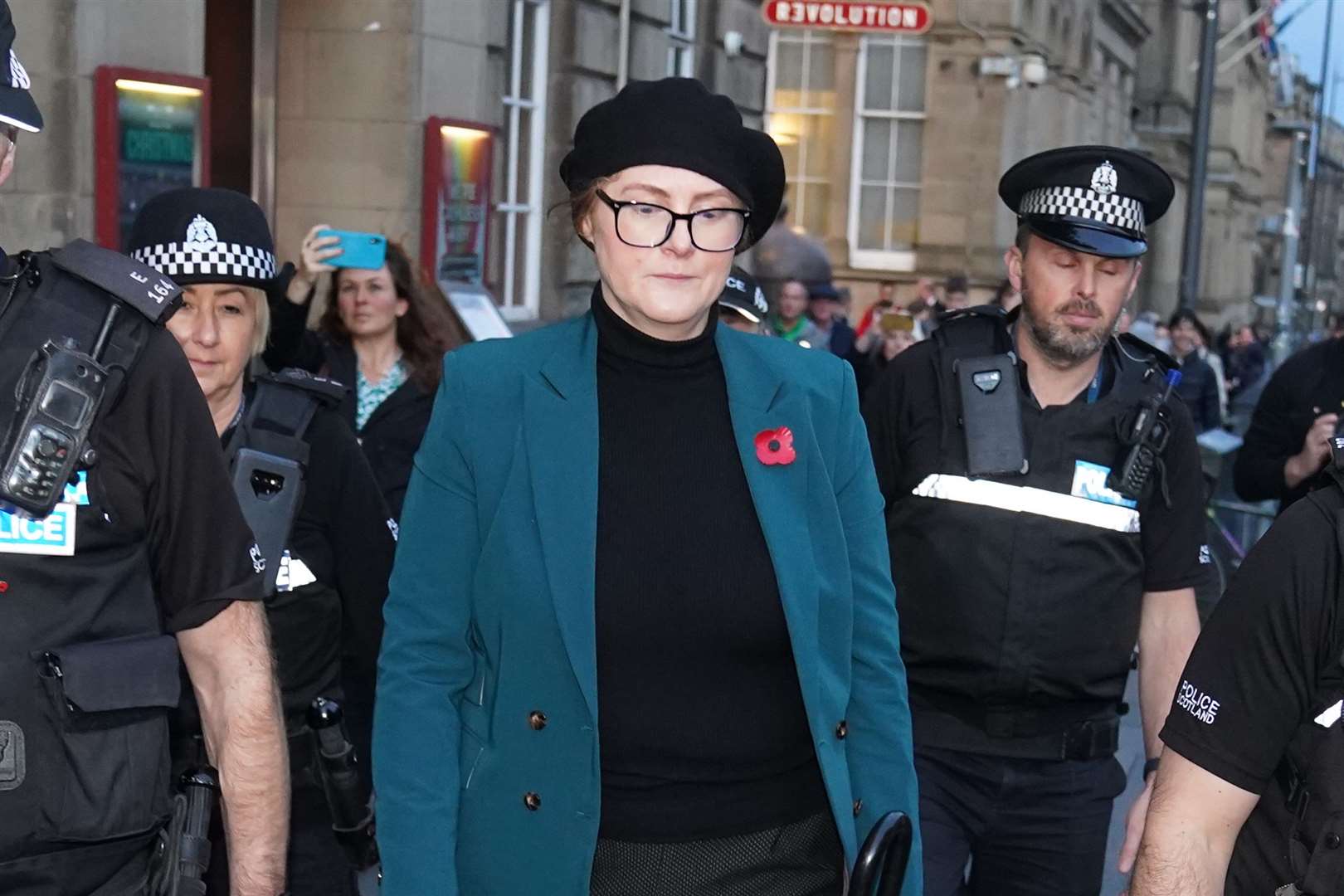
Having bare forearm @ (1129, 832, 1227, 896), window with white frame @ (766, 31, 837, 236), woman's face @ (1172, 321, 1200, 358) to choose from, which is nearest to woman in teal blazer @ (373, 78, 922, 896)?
bare forearm @ (1129, 832, 1227, 896)

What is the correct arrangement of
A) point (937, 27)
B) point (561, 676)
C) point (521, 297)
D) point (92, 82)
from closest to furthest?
point (561, 676) → point (92, 82) → point (521, 297) → point (937, 27)

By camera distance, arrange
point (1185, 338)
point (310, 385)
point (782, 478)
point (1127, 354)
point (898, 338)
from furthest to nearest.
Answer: point (1185, 338) < point (898, 338) < point (1127, 354) < point (310, 385) < point (782, 478)

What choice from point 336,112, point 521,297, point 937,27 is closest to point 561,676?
point 336,112

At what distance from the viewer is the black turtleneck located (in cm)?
288

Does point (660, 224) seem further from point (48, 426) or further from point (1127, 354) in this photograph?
point (1127, 354)

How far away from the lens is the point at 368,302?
6633mm

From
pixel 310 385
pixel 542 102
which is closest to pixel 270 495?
pixel 310 385

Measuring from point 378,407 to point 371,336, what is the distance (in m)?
0.38

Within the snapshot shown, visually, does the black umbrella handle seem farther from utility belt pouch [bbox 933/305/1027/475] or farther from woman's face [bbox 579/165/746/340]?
utility belt pouch [bbox 933/305/1027/475]

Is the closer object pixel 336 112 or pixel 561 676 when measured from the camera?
pixel 561 676

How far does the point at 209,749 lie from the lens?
3012 mm

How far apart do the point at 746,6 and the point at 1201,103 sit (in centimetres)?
579

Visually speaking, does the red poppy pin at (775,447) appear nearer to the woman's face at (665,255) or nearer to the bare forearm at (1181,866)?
the woman's face at (665,255)

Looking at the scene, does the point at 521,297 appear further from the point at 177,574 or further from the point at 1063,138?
the point at 1063,138
